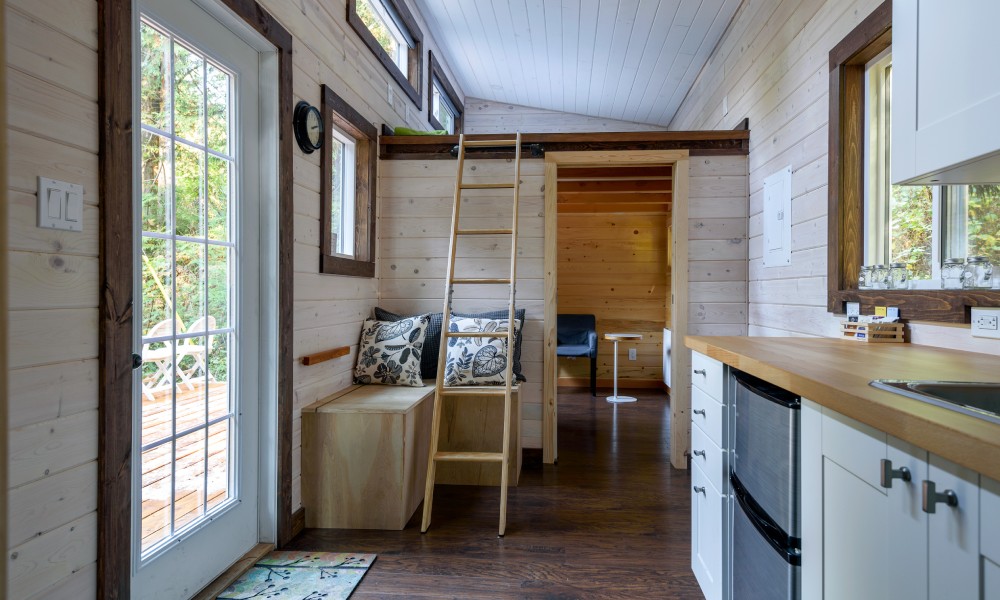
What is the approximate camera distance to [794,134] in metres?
2.71

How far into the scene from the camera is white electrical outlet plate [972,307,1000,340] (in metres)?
1.51

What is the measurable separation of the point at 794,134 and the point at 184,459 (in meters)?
2.88

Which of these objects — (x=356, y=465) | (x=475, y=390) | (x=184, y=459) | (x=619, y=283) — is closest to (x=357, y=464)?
(x=356, y=465)

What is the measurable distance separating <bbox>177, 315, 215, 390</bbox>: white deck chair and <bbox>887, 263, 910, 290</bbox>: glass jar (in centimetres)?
238

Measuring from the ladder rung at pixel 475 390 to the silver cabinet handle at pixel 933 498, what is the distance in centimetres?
222

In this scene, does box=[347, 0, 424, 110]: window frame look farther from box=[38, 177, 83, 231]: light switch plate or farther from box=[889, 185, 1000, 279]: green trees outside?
box=[889, 185, 1000, 279]: green trees outside

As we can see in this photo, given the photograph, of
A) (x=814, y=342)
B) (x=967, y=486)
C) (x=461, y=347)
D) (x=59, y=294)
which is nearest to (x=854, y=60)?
(x=814, y=342)

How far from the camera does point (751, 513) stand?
1448mm

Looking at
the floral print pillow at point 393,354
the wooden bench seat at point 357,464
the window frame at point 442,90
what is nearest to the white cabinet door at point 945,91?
the wooden bench seat at point 357,464

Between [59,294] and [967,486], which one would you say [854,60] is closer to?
[967,486]

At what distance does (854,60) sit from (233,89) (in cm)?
236

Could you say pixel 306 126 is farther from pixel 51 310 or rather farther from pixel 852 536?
pixel 852 536

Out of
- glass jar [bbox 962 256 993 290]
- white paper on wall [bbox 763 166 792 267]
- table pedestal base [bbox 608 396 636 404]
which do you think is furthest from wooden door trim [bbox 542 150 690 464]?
table pedestal base [bbox 608 396 636 404]

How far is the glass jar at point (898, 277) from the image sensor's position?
1.94 metres
